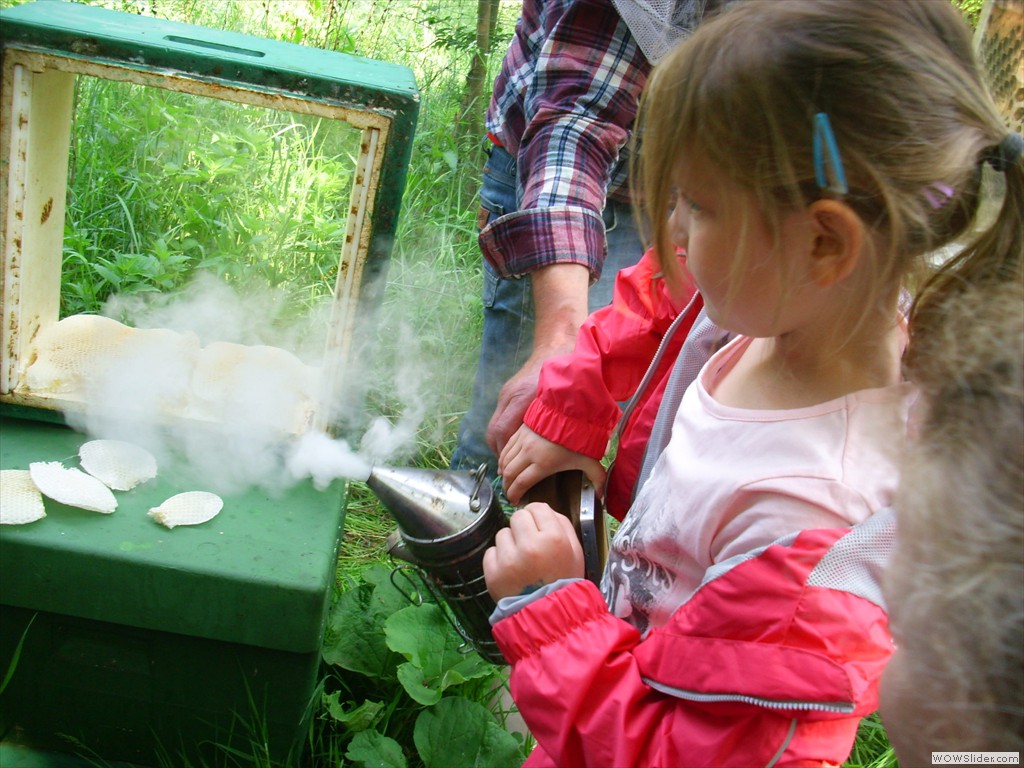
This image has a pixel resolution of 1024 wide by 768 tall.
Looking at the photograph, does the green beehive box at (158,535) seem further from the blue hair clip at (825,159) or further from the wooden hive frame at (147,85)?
the blue hair clip at (825,159)

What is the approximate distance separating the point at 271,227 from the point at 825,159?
269 centimetres

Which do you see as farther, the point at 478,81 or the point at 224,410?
the point at 478,81

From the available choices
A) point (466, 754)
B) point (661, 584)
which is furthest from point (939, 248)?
point (466, 754)

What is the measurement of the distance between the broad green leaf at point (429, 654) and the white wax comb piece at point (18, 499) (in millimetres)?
766

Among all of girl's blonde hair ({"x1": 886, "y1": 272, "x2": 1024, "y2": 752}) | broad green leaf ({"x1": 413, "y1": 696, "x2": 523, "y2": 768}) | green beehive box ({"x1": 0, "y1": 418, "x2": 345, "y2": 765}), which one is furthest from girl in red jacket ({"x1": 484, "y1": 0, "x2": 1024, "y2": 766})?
broad green leaf ({"x1": 413, "y1": 696, "x2": 523, "y2": 768})

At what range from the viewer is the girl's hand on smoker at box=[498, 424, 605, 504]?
5.37ft

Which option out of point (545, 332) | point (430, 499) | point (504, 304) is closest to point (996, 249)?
point (430, 499)

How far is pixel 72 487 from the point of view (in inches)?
63.0

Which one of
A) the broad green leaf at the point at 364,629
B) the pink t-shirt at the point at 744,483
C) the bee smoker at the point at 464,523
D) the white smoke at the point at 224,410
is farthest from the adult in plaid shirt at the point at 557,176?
the pink t-shirt at the point at 744,483

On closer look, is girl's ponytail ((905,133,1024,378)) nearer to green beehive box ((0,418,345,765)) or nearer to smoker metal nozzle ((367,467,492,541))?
smoker metal nozzle ((367,467,492,541))

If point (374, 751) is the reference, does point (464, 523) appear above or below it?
above

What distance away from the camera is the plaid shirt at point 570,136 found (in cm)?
207

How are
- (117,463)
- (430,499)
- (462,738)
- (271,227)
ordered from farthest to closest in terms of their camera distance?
(271,227), (462,738), (117,463), (430,499)

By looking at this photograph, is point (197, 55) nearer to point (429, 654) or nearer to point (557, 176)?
point (557, 176)
